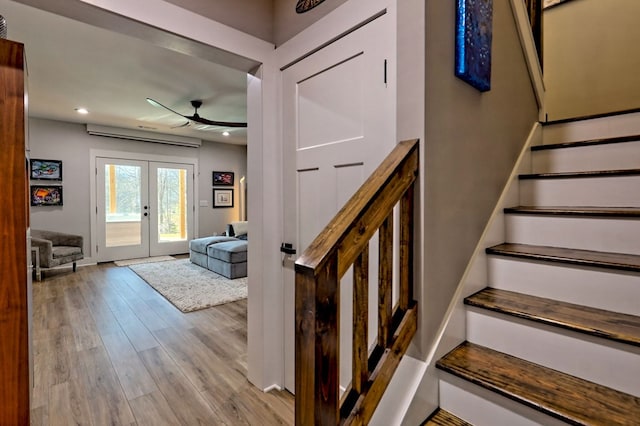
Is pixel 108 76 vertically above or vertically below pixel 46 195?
above

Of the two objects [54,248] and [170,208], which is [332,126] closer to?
[54,248]

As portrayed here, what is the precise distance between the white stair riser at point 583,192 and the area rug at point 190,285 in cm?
343

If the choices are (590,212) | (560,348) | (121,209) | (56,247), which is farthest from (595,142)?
(121,209)

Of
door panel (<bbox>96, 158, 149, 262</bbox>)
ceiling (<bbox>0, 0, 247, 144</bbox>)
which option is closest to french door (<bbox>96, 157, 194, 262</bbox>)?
door panel (<bbox>96, 158, 149, 262</bbox>)

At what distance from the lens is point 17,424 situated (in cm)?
133

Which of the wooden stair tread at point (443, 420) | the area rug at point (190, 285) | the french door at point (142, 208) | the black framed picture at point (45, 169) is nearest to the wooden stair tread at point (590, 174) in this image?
the wooden stair tread at point (443, 420)

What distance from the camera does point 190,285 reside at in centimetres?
461

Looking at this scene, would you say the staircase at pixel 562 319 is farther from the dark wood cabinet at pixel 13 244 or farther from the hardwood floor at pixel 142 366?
the dark wood cabinet at pixel 13 244

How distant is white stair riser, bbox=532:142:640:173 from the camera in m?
1.65

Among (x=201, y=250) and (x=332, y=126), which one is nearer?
(x=332, y=126)

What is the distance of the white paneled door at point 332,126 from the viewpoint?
4.88 feet

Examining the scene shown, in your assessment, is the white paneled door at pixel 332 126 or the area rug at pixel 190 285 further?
the area rug at pixel 190 285

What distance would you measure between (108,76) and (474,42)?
13.2 feet

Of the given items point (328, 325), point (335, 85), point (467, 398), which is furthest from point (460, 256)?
point (335, 85)
